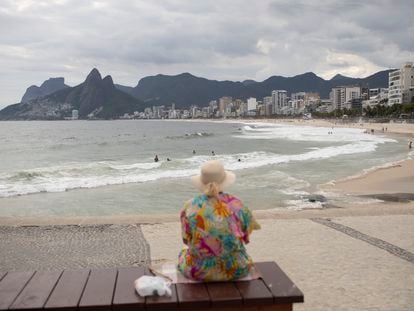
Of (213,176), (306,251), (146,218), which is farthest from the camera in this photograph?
(146,218)

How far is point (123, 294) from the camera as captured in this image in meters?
Answer: 3.32

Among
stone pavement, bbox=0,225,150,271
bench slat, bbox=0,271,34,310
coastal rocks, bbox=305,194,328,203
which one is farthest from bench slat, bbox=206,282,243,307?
coastal rocks, bbox=305,194,328,203

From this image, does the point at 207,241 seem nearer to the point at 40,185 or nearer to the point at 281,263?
the point at 281,263

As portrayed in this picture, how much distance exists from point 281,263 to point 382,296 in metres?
1.63

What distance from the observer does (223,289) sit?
341 centimetres

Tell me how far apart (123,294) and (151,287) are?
0.70ft

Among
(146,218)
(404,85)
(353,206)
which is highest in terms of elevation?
(404,85)

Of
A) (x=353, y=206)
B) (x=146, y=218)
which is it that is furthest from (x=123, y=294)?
(x=353, y=206)

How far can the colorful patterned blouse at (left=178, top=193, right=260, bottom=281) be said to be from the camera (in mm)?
3514

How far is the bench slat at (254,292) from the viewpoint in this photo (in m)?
3.23

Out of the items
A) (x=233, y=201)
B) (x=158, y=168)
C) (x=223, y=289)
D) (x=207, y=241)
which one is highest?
(x=233, y=201)

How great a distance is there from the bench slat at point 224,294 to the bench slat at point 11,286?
53.8 inches

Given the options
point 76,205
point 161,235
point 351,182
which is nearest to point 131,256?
point 161,235

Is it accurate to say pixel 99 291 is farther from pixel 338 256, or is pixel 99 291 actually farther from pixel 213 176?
pixel 338 256
